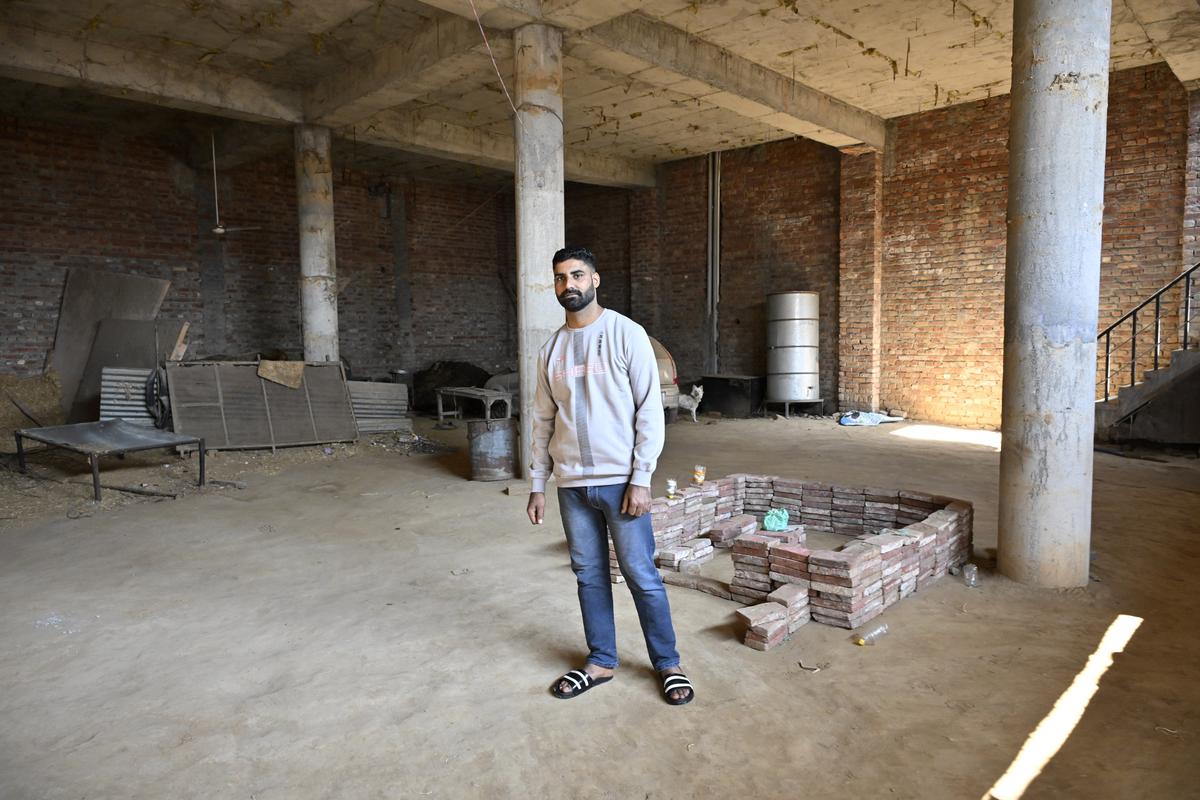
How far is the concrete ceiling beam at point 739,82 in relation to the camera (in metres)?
7.57

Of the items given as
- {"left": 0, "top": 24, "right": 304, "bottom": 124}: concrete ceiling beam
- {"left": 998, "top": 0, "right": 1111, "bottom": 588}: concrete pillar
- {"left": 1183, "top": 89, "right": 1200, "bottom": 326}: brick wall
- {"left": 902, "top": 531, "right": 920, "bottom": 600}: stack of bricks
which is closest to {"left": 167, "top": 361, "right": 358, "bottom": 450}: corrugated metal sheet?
{"left": 0, "top": 24, "right": 304, "bottom": 124}: concrete ceiling beam

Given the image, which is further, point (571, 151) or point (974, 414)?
point (571, 151)

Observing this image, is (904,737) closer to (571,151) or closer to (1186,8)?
(1186,8)

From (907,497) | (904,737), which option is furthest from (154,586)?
(907,497)

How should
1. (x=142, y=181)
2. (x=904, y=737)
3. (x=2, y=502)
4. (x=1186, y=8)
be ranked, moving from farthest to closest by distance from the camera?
(x=142, y=181) < (x=1186, y=8) < (x=2, y=502) < (x=904, y=737)

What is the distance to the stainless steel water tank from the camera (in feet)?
38.9

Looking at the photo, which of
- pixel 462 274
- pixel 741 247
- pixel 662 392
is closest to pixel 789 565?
pixel 662 392

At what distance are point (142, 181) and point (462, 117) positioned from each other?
5.41 meters

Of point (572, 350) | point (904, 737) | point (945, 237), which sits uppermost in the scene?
point (945, 237)

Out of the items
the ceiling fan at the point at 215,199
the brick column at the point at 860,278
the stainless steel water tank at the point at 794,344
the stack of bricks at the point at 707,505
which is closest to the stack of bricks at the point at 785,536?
the stack of bricks at the point at 707,505

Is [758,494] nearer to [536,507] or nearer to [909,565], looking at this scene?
[909,565]

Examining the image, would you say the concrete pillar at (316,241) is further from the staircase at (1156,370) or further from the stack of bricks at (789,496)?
the staircase at (1156,370)

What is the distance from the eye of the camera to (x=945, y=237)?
10.8m

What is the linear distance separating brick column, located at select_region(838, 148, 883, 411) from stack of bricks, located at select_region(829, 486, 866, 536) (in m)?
7.18
